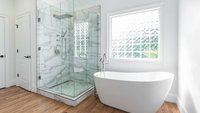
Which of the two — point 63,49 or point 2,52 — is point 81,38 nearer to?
point 63,49

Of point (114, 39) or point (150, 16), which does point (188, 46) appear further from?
point (114, 39)

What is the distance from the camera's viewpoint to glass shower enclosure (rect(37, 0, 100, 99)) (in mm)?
3229

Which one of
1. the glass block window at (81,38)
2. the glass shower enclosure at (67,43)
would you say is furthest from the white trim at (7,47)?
the glass block window at (81,38)

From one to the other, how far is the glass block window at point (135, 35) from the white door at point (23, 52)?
2.44m

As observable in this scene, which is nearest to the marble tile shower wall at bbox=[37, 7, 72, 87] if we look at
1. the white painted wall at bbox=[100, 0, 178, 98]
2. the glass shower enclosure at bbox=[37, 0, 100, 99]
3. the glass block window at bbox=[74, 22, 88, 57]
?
the glass shower enclosure at bbox=[37, 0, 100, 99]

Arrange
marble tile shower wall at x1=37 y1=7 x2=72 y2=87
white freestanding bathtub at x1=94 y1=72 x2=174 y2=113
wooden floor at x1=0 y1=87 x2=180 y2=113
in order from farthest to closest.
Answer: marble tile shower wall at x1=37 y1=7 x2=72 y2=87, wooden floor at x1=0 y1=87 x2=180 y2=113, white freestanding bathtub at x1=94 y1=72 x2=174 y2=113

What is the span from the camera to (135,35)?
114 inches

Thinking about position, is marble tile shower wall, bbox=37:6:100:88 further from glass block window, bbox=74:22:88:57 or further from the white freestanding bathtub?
the white freestanding bathtub

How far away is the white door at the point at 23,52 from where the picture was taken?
3.24 m

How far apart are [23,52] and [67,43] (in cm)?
134

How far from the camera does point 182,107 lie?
1.96 metres

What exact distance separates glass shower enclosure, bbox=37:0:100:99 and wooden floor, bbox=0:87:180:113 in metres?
0.58

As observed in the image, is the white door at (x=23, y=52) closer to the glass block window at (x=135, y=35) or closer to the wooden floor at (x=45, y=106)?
the wooden floor at (x=45, y=106)

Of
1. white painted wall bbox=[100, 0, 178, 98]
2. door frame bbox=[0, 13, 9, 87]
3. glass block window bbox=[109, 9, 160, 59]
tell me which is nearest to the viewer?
white painted wall bbox=[100, 0, 178, 98]
